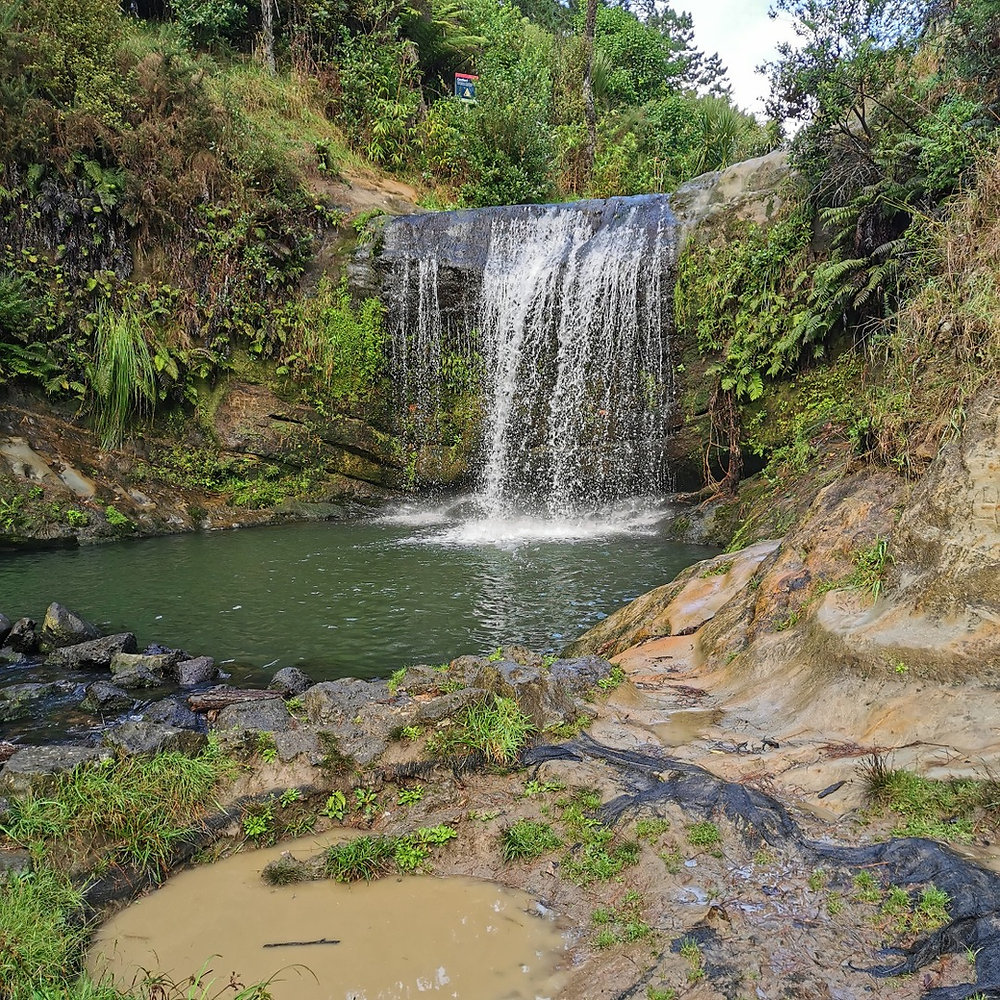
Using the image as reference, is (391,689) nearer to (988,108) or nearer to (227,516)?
(988,108)

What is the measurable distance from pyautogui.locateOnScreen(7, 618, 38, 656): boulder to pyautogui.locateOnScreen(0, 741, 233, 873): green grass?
3.69 m

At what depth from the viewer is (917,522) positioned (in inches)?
156

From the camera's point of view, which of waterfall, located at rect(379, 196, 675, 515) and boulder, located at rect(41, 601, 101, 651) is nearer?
boulder, located at rect(41, 601, 101, 651)

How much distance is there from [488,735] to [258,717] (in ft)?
4.23

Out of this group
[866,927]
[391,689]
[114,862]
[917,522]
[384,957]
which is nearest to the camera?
[866,927]

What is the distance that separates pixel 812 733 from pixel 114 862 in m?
3.17

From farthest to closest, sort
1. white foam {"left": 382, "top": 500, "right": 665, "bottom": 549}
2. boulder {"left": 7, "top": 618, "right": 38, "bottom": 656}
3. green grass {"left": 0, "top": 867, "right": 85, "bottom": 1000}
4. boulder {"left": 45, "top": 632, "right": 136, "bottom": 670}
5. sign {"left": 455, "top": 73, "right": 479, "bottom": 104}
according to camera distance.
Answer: sign {"left": 455, "top": 73, "right": 479, "bottom": 104} → white foam {"left": 382, "top": 500, "right": 665, "bottom": 549} → boulder {"left": 7, "top": 618, "right": 38, "bottom": 656} → boulder {"left": 45, "top": 632, "right": 136, "bottom": 670} → green grass {"left": 0, "top": 867, "right": 85, "bottom": 1000}

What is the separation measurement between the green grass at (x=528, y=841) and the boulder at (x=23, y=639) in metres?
5.23

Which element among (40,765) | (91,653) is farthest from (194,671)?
(40,765)

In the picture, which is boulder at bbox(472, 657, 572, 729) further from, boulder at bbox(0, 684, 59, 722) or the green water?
boulder at bbox(0, 684, 59, 722)

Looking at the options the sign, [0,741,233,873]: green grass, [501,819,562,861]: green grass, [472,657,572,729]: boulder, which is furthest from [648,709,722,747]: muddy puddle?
the sign

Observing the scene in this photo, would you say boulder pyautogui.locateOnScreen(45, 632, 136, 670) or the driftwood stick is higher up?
the driftwood stick

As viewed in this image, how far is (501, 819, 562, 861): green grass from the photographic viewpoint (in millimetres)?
3117

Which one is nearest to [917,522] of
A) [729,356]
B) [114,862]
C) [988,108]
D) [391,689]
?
[391,689]
